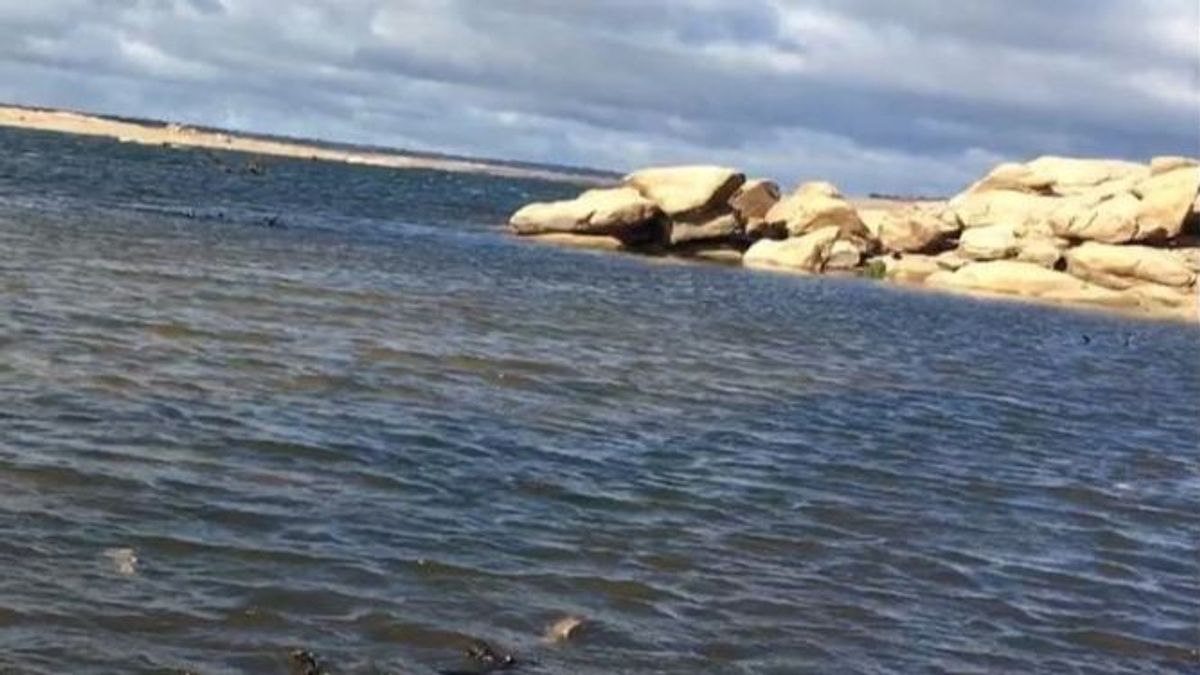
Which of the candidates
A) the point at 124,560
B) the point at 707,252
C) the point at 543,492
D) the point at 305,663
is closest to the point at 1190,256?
the point at 707,252

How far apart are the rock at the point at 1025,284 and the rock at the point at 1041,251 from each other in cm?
39

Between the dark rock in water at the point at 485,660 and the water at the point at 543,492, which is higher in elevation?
the water at the point at 543,492

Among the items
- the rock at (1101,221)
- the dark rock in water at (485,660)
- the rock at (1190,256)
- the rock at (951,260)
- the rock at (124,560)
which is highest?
the rock at (1101,221)

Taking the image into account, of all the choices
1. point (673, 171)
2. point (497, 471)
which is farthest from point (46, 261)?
point (673, 171)

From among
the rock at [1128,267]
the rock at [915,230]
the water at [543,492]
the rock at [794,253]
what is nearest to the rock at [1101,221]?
the rock at [1128,267]

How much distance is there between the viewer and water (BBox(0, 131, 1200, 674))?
32.2 ft

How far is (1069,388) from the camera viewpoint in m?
27.6

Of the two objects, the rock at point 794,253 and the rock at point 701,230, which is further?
the rock at point 701,230

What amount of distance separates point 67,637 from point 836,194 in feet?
169

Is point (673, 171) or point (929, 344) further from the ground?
point (673, 171)

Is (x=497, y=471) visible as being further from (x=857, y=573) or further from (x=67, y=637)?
(x=67, y=637)

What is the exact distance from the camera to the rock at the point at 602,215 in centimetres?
5500

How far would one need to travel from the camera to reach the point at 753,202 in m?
58.6

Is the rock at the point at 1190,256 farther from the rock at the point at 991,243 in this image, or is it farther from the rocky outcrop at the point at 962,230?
the rock at the point at 991,243
